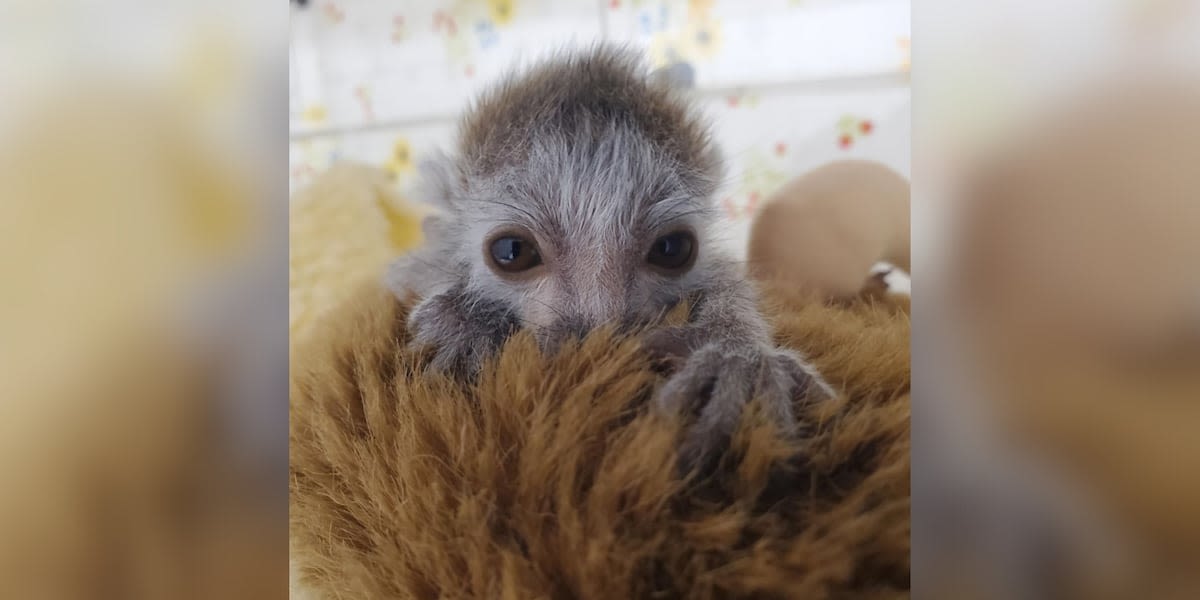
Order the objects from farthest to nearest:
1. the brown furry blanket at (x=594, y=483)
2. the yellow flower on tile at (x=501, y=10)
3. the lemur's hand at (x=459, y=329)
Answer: the yellow flower on tile at (x=501, y=10), the lemur's hand at (x=459, y=329), the brown furry blanket at (x=594, y=483)

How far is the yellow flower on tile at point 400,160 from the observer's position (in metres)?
0.70

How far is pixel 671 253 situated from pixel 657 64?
0.58 ft

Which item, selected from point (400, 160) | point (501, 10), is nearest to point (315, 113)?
point (400, 160)

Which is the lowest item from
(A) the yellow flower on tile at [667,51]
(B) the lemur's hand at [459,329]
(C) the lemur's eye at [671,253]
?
(B) the lemur's hand at [459,329]

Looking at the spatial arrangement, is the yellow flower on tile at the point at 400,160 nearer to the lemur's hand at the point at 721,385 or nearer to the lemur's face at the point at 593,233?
the lemur's face at the point at 593,233

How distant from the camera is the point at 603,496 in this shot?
1.62 ft

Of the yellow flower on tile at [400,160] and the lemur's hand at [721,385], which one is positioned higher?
the yellow flower on tile at [400,160]
